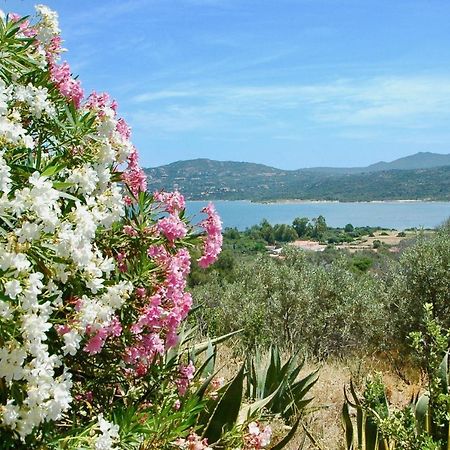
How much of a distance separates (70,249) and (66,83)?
188 cm

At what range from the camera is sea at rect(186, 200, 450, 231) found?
112062 millimetres

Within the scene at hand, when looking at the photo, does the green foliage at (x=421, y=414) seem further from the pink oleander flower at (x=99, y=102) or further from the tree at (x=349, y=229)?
the tree at (x=349, y=229)

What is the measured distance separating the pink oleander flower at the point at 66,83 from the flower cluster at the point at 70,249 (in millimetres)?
10

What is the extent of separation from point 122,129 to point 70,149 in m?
0.74

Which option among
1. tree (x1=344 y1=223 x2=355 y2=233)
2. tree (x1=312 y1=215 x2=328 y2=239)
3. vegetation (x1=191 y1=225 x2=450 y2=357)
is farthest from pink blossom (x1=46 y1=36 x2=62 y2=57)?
tree (x1=344 y1=223 x2=355 y2=233)

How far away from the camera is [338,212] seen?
14600 centimetres

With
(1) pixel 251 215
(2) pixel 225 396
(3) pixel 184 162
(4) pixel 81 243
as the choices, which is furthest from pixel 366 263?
(1) pixel 251 215

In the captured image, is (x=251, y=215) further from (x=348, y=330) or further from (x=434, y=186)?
(x=348, y=330)

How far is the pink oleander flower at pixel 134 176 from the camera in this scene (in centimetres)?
389

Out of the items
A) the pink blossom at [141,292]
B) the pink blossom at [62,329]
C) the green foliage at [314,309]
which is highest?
the pink blossom at [141,292]

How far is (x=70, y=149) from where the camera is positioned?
3.28 m

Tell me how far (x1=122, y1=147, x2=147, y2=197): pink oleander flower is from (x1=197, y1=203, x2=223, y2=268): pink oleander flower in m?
0.45

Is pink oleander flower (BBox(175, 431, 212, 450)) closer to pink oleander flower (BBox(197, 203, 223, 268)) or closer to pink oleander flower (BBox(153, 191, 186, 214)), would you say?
pink oleander flower (BBox(197, 203, 223, 268))

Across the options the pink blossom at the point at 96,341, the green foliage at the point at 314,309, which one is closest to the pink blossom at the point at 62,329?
the pink blossom at the point at 96,341
